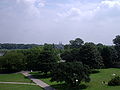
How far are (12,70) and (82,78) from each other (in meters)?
41.4

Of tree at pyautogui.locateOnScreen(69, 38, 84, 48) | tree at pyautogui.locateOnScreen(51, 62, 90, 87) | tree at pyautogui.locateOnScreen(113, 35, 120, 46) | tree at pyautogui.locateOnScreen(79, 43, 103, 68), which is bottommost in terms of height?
tree at pyautogui.locateOnScreen(51, 62, 90, 87)

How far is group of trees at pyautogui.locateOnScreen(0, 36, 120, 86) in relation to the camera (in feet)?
147

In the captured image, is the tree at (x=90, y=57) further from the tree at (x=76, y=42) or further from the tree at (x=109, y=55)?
the tree at (x=76, y=42)

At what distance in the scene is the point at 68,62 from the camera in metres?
47.6

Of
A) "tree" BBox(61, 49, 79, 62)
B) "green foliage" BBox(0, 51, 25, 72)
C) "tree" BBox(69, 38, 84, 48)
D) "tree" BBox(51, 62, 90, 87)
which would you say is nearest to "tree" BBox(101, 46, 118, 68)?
"tree" BBox(61, 49, 79, 62)

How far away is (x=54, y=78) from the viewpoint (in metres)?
45.6

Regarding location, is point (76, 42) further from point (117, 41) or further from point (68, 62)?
point (68, 62)

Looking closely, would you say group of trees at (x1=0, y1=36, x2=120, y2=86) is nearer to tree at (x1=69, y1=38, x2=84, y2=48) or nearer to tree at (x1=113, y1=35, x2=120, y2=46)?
tree at (x1=113, y1=35, x2=120, y2=46)

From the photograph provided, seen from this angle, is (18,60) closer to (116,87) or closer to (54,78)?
(54,78)

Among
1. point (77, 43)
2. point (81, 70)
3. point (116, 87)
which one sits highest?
point (77, 43)

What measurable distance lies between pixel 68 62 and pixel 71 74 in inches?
156

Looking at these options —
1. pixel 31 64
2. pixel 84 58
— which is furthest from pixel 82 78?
pixel 31 64

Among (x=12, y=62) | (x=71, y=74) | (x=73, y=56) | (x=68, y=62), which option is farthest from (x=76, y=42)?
(x=71, y=74)

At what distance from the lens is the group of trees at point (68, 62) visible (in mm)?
44688
